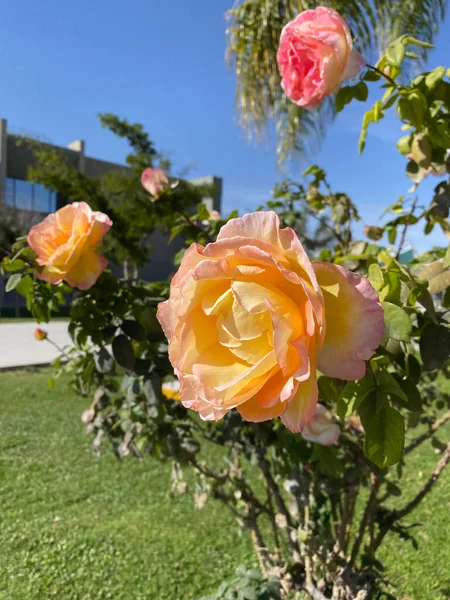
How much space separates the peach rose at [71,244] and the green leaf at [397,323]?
592mm

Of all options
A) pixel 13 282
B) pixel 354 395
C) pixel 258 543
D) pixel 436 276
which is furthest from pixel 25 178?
pixel 354 395

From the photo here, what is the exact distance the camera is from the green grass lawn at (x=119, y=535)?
2111 mm

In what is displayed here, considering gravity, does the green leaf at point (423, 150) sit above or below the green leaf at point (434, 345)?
above

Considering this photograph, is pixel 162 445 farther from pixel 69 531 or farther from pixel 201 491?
pixel 69 531

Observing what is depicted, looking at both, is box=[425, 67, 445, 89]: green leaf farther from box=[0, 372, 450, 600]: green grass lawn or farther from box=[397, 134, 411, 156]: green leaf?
box=[0, 372, 450, 600]: green grass lawn

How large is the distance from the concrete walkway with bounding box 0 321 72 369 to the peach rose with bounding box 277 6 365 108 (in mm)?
5017

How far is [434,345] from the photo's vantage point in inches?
24.8

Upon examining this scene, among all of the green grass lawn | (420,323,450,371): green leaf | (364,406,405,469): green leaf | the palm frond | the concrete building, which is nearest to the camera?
(364,406,405,469): green leaf

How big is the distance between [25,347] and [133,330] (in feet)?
25.8

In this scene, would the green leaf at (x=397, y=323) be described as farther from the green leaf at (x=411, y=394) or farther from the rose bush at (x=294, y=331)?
the green leaf at (x=411, y=394)

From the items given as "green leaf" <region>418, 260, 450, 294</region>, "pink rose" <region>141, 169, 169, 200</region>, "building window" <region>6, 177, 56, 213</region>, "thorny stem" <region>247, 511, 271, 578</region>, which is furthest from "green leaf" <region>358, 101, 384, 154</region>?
"building window" <region>6, 177, 56, 213</region>

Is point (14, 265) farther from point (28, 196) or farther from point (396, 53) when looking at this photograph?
point (28, 196)

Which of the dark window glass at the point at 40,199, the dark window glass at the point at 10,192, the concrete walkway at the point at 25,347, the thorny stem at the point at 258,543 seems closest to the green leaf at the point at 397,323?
the thorny stem at the point at 258,543

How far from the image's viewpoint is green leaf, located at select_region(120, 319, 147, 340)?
1051mm
